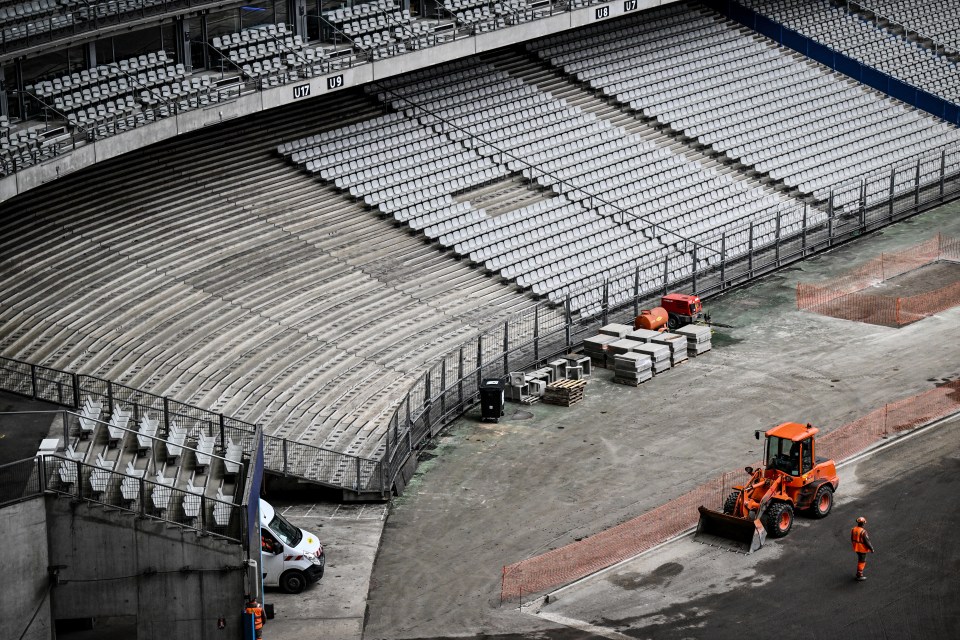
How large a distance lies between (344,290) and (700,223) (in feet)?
40.1

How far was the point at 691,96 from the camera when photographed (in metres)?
51.1

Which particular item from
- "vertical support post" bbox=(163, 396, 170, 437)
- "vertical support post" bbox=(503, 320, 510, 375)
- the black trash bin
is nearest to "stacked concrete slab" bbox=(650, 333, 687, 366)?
"vertical support post" bbox=(503, 320, 510, 375)

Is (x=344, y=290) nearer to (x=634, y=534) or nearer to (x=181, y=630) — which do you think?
(x=634, y=534)

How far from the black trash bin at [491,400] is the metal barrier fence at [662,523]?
5.57m

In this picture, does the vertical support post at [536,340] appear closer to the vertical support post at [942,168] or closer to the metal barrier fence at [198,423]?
the metal barrier fence at [198,423]

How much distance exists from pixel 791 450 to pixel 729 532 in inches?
78.0

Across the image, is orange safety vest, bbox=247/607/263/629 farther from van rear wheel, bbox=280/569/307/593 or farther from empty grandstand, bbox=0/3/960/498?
empty grandstand, bbox=0/3/960/498

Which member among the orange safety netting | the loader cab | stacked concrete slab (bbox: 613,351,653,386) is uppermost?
the loader cab

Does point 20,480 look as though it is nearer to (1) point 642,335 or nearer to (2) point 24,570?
(2) point 24,570

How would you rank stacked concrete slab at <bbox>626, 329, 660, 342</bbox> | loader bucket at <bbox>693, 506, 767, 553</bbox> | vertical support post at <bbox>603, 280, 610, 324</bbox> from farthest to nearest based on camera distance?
vertical support post at <bbox>603, 280, 610, 324</bbox>, stacked concrete slab at <bbox>626, 329, 660, 342</bbox>, loader bucket at <bbox>693, 506, 767, 553</bbox>

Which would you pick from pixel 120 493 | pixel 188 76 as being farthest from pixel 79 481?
pixel 188 76

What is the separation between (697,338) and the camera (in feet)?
127

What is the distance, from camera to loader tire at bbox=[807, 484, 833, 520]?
1158 inches

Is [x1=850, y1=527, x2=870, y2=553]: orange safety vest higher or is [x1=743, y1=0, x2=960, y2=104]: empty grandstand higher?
[x1=743, y1=0, x2=960, y2=104]: empty grandstand
